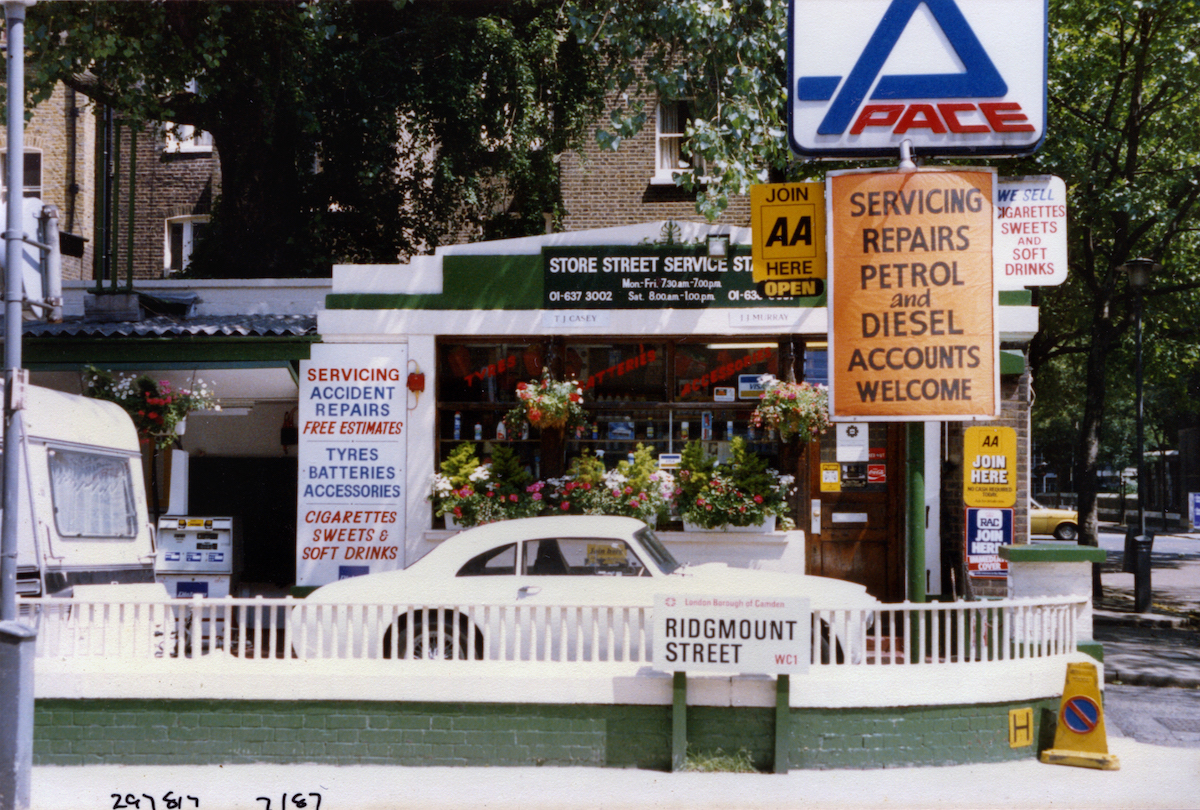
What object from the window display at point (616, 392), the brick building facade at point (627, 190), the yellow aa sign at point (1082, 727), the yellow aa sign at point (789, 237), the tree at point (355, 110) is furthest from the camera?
the brick building facade at point (627, 190)

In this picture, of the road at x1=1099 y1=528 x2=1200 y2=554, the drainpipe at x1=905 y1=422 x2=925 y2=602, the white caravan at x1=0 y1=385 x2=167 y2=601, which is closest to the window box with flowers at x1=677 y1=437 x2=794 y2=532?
the drainpipe at x1=905 y1=422 x2=925 y2=602

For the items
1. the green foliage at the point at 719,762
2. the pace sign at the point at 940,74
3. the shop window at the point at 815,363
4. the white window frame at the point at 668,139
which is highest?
the white window frame at the point at 668,139

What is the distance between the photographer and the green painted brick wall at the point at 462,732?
6.64 m

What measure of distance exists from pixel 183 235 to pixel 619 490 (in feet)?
39.3

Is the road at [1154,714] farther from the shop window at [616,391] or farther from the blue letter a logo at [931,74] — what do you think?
the blue letter a logo at [931,74]

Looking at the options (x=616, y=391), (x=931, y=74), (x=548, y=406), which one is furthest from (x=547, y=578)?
(x=931, y=74)

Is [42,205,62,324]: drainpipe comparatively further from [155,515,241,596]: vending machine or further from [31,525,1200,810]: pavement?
[155,515,241,596]: vending machine

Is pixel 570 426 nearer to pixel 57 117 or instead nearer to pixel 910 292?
pixel 910 292

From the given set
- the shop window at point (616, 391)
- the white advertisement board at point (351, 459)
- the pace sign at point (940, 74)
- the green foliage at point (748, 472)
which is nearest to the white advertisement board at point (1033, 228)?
the pace sign at point (940, 74)

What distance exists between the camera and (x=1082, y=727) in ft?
22.9

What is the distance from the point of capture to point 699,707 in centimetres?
668

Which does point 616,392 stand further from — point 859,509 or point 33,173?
point 33,173

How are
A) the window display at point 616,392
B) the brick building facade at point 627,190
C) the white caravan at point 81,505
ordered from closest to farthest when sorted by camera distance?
the white caravan at point 81,505, the window display at point 616,392, the brick building facade at point 627,190

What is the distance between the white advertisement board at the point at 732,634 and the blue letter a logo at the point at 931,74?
3.67 metres
